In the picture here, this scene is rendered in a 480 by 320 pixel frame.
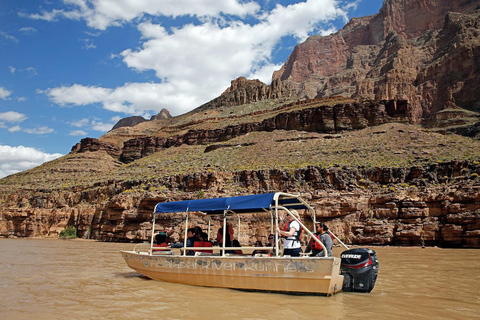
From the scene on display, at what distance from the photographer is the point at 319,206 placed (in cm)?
2872

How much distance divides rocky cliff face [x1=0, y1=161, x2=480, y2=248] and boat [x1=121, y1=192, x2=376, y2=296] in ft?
58.5

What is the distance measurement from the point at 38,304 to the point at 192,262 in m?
3.95

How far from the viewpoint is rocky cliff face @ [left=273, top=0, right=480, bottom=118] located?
3912 inches

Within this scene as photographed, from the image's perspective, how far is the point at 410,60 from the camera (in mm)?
123312

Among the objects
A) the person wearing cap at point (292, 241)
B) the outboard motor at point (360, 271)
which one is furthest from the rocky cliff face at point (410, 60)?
the person wearing cap at point (292, 241)

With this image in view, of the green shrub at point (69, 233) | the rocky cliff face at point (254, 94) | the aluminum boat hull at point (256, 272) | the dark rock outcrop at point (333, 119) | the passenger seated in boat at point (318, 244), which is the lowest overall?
the green shrub at point (69, 233)

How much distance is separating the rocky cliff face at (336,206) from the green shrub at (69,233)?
699mm

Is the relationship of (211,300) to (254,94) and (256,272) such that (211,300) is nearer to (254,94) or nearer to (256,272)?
(256,272)

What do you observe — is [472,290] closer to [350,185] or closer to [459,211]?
[459,211]

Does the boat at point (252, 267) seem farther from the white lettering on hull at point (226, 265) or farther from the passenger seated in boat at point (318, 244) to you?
the passenger seated in boat at point (318, 244)

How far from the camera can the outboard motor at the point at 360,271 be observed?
8844 mm

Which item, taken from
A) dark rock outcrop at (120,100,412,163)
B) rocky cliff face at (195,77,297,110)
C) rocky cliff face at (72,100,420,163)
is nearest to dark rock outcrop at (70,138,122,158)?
rocky cliff face at (72,100,420,163)

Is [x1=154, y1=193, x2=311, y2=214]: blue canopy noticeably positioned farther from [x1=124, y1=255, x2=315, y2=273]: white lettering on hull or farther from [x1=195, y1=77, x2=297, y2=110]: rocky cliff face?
[x1=195, y1=77, x2=297, y2=110]: rocky cliff face

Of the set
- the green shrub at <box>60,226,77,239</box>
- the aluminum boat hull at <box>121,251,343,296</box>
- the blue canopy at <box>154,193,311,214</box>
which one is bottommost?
the green shrub at <box>60,226,77,239</box>
